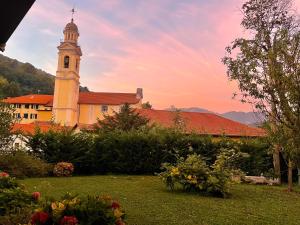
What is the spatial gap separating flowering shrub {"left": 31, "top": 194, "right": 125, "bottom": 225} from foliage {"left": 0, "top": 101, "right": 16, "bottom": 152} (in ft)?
54.1

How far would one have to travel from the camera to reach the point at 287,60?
13781mm

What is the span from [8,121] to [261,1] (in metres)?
14.4

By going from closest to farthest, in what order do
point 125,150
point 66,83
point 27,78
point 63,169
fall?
point 63,169 → point 125,150 → point 66,83 → point 27,78

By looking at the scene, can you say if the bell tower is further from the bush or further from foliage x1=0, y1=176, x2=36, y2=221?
foliage x1=0, y1=176, x2=36, y2=221

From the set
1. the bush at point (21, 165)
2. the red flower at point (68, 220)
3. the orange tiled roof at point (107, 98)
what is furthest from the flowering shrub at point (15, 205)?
the orange tiled roof at point (107, 98)

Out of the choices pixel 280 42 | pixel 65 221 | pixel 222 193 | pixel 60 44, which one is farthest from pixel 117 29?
pixel 60 44

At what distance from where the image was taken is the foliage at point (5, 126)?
2100 cm

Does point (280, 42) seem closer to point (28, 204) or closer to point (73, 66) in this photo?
point (28, 204)

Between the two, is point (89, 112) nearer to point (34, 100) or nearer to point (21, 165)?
point (34, 100)

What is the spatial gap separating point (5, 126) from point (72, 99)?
2308 inches

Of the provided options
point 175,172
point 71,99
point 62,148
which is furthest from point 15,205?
point 71,99

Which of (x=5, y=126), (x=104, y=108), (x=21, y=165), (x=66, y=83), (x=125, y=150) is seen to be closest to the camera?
(x=21, y=165)

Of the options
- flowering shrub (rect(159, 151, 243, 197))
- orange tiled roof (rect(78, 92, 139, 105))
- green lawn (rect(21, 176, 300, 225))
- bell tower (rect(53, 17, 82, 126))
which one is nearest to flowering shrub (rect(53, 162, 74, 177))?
green lawn (rect(21, 176, 300, 225))

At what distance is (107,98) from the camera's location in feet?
283
